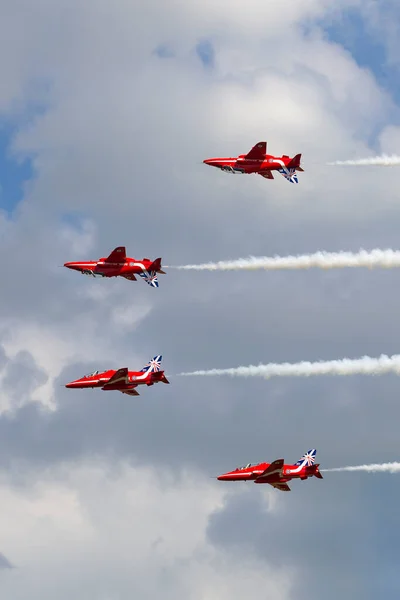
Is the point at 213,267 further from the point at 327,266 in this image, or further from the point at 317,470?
the point at 317,470

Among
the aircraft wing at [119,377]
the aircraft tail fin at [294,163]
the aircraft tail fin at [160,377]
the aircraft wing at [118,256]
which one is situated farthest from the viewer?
the aircraft wing at [119,377]

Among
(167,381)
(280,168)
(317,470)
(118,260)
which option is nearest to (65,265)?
(118,260)

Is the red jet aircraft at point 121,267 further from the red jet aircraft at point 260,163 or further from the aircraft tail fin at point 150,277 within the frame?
the red jet aircraft at point 260,163

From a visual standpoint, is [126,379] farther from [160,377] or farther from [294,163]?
[294,163]

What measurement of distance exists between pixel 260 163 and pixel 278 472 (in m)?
31.4

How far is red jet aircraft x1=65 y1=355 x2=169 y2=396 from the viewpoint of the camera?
121 m

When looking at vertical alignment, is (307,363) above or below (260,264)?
below

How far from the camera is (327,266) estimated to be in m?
115

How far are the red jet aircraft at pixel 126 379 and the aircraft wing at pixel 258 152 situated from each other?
23096mm

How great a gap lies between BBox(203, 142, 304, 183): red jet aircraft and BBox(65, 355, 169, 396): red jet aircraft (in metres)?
21.2

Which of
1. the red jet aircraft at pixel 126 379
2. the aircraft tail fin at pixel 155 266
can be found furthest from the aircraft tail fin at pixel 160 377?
the aircraft tail fin at pixel 155 266

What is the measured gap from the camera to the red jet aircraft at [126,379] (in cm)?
12081

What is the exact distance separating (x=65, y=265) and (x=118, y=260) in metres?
6.35

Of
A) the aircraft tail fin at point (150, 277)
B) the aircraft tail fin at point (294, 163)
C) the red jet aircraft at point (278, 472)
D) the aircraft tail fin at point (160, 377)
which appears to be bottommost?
the red jet aircraft at point (278, 472)
